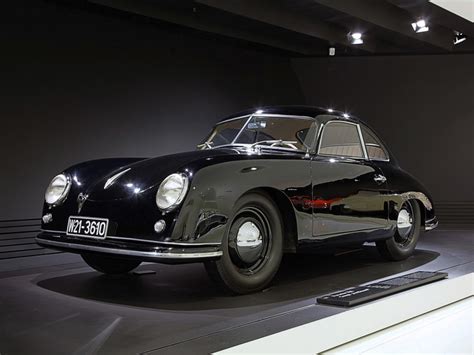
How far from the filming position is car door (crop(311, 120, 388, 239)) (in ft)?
8.78

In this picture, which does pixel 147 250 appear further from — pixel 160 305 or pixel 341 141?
pixel 341 141

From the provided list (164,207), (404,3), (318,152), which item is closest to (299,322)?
(164,207)

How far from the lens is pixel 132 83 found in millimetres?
4762

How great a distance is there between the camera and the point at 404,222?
137 inches

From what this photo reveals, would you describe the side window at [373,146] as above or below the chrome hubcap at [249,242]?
above

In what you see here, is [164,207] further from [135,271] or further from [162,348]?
[135,271]

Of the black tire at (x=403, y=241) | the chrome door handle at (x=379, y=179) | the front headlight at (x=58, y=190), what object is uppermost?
the chrome door handle at (x=379, y=179)

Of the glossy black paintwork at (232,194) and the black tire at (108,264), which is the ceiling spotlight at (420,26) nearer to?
the glossy black paintwork at (232,194)

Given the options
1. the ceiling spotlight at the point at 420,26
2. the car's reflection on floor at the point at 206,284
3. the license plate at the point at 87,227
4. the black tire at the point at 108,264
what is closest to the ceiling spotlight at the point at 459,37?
the ceiling spotlight at the point at 420,26

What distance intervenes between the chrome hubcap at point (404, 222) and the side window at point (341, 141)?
0.52 metres

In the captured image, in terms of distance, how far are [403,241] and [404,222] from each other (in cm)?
16

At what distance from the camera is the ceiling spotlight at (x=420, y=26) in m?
5.32

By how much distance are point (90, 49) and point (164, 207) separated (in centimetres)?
282

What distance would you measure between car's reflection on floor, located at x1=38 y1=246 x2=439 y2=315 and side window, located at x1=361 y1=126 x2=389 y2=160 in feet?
2.28
